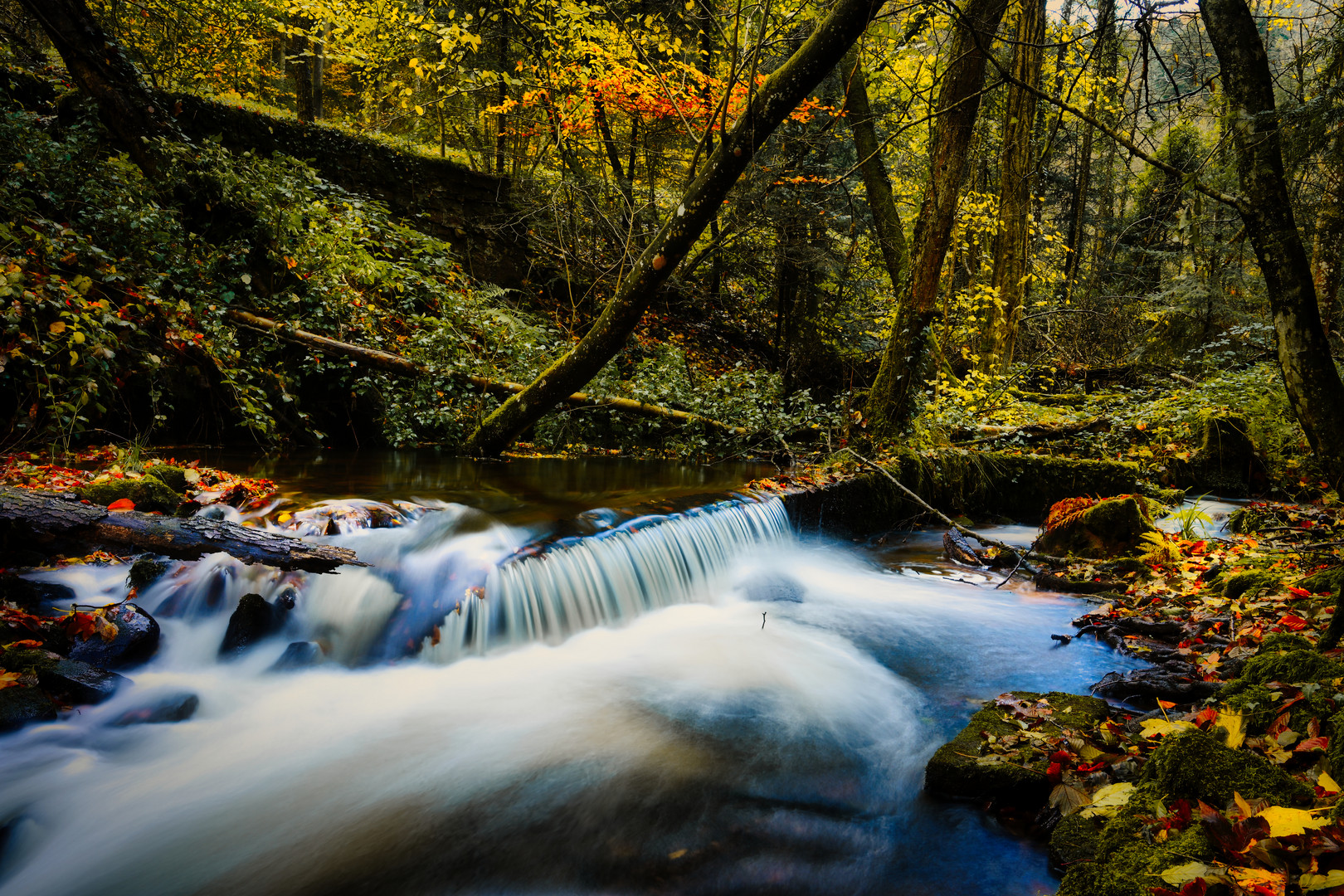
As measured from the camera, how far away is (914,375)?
833cm

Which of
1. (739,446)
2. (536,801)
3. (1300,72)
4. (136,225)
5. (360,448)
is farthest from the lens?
(739,446)

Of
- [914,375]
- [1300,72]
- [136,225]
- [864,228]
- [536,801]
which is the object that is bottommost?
[536,801]

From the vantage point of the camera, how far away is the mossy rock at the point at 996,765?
297cm

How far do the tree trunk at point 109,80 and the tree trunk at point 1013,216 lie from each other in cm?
1279

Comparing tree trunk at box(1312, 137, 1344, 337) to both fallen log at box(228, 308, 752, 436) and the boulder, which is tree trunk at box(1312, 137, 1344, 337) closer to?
fallen log at box(228, 308, 752, 436)

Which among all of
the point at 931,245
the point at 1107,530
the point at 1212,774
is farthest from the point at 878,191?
the point at 1212,774

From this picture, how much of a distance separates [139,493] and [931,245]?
8.16m

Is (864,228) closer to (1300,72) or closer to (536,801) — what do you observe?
(1300,72)

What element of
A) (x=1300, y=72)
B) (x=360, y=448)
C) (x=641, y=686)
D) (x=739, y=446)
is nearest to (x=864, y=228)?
(x=739, y=446)

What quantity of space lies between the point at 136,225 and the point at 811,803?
28.2ft

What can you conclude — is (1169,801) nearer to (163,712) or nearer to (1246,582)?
(1246,582)

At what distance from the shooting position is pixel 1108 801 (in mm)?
2551

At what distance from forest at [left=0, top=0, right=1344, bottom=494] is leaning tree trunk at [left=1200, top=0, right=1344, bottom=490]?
2 centimetres

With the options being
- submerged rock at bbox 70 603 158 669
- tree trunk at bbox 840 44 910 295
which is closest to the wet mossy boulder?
submerged rock at bbox 70 603 158 669
